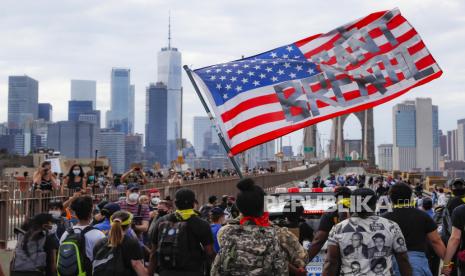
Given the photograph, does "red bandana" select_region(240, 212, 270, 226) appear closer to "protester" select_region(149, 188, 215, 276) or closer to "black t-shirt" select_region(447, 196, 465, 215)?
"protester" select_region(149, 188, 215, 276)

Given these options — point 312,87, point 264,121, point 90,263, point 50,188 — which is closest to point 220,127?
point 264,121

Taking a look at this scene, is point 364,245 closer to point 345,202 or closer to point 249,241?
point 249,241

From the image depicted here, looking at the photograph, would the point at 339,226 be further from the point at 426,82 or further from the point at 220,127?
the point at 426,82

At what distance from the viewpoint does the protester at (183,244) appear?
6.26 meters

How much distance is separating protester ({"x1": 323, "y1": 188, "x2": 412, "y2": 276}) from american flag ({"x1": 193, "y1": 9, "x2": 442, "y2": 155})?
12.2ft

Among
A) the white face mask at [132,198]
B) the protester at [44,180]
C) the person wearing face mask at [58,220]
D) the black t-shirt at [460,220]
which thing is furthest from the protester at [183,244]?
the protester at [44,180]

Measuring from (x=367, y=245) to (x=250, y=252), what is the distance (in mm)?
899

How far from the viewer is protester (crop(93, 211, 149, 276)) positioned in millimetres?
6375

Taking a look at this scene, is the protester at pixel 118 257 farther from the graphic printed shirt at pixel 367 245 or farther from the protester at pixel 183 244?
the graphic printed shirt at pixel 367 245

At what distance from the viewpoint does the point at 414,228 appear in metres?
6.49

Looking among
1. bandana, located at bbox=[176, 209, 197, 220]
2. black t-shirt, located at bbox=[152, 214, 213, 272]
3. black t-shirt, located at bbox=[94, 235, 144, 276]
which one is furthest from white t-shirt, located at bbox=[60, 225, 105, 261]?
black t-shirt, located at bbox=[152, 214, 213, 272]

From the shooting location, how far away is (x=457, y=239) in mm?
6887

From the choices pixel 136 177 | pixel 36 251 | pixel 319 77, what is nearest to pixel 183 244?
pixel 36 251

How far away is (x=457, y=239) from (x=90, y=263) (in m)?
3.52
